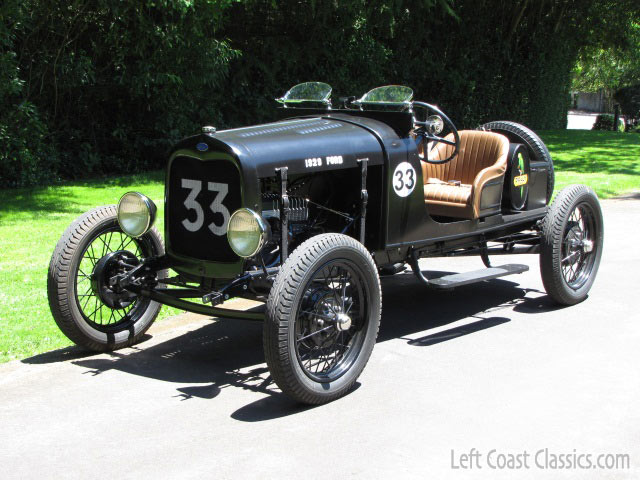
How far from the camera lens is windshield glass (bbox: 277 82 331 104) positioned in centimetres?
634

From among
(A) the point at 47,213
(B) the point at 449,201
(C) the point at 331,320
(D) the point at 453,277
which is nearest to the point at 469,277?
(D) the point at 453,277

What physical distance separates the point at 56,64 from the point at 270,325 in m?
9.47

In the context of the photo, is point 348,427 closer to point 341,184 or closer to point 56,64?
point 341,184

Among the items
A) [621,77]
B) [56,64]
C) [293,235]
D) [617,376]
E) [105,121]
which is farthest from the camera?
[621,77]

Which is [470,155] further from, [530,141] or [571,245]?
[571,245]

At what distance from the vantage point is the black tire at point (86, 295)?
16.6ft

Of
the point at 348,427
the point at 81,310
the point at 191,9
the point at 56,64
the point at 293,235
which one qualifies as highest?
the point at 191,9

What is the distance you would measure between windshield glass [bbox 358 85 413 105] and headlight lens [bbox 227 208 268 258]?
185 centimetres

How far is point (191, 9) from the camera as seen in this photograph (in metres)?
12.7

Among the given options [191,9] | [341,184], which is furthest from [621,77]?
[341,184]

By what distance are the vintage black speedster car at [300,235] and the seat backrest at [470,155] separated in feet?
1.04

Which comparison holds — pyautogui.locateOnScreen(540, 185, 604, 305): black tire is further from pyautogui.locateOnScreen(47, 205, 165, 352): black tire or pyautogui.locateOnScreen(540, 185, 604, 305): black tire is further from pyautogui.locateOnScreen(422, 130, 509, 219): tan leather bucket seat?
pyautogui.locateOnScreen(47, 205, 165, 352): black tire

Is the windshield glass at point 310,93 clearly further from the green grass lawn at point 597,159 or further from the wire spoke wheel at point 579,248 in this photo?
the green grass lawn at point 597,159

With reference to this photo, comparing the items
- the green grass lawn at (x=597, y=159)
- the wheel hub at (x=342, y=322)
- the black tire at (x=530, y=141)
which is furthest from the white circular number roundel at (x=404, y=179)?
the green grass lawn at (x=597, y=159)
